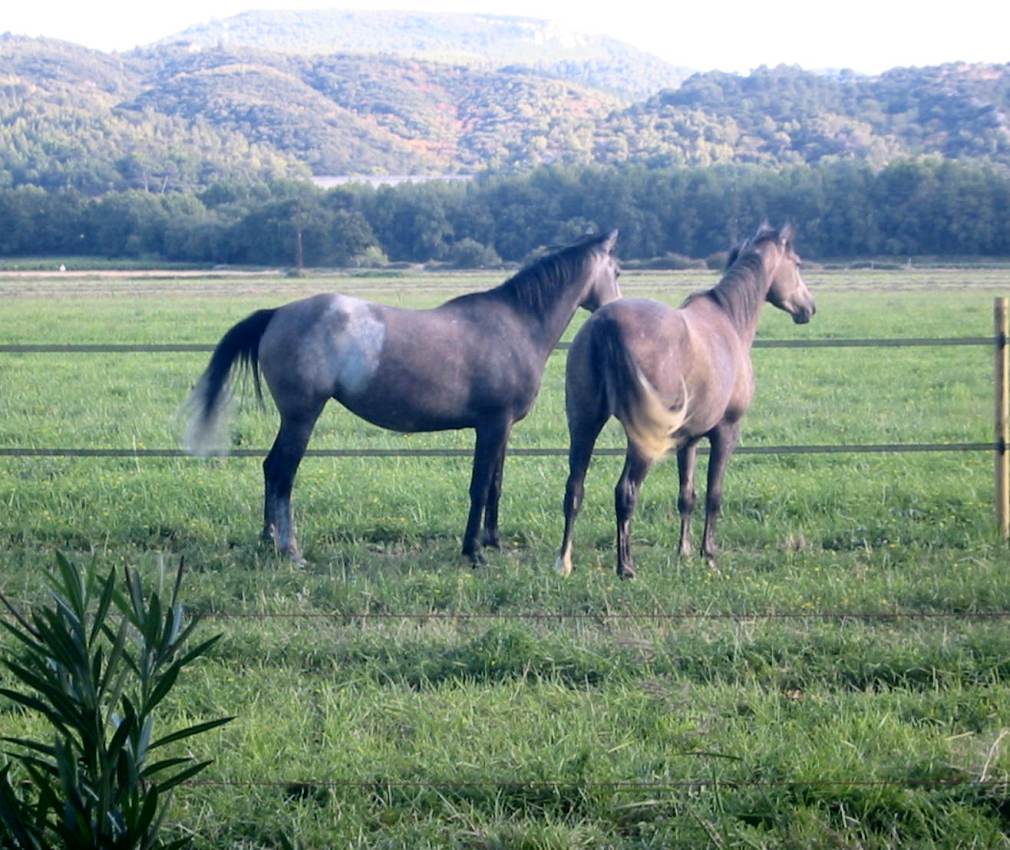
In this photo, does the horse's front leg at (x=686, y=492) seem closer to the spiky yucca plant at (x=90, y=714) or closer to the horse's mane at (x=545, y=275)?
the horse's mane at (x=545, y=275)

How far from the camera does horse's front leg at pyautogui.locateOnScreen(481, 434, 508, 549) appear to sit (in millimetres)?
7105

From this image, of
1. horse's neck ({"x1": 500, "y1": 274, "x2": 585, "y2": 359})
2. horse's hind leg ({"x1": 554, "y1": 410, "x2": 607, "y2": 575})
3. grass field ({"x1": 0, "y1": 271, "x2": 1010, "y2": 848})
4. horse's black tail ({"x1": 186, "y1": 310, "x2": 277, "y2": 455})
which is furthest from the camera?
horse's neck ({"x1": 500, "y1": 274, "x2": 585, "y2": 359})

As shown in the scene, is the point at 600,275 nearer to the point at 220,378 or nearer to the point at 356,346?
the point at 356,346

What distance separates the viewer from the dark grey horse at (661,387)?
20.9ft

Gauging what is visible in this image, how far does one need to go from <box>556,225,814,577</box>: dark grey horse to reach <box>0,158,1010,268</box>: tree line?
1267 centimetres

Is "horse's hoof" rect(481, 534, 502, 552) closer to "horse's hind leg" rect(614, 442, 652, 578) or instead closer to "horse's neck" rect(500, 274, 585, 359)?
"horse's hind leg" rect(614, 442, 652, 578)

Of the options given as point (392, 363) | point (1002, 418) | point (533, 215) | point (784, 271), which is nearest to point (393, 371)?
point (392, 363)

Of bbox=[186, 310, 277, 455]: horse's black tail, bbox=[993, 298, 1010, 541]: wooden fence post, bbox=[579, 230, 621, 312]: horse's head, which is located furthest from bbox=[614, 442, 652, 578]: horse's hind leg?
bbox=[993, 298, 1010, 541]: wooden fence post

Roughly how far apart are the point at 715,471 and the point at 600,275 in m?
1.45

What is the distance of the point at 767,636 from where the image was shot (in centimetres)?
500

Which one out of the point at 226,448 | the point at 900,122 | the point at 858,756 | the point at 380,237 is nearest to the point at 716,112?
the point at 900,122

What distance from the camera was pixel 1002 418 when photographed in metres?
7.39

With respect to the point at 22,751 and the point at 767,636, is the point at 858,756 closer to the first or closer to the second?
the point at 767,636

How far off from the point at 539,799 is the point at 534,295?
13.9ft
